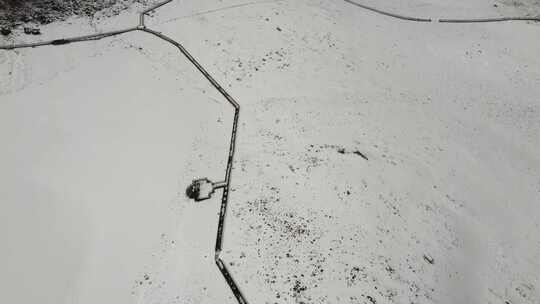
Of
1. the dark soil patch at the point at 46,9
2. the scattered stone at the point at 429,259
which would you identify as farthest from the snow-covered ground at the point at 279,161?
the dark soil patch at the point at 46,9

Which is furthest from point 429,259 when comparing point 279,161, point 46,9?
point 46,9

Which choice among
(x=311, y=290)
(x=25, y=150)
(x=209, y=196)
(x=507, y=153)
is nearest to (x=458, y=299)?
(x=311, y=290)

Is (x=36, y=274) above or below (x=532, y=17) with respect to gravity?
below

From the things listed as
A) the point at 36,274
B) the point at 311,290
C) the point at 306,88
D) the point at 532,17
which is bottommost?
the point at 36,274

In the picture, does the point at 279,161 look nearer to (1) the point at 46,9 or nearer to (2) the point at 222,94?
(2) the point at 222,94

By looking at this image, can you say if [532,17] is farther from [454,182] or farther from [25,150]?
[25,150]

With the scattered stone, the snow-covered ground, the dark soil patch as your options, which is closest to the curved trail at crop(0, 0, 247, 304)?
the snow-covered ground

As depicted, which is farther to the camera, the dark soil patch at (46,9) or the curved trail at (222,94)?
the dark soil patch at (46,9)

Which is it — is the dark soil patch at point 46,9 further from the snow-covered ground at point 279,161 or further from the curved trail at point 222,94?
the curved trail at point 222,94
